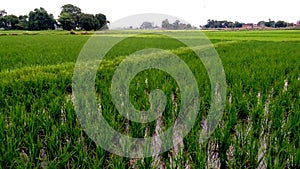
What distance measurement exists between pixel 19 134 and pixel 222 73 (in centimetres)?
344

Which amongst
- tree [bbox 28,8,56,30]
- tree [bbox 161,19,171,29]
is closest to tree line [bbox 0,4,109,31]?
tree [bbox 28,8,56,30]

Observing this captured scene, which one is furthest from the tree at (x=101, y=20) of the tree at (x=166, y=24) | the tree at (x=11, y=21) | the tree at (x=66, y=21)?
the tree at (x=166, y=24)

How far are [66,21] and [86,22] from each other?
3.03 m

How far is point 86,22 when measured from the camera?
1662 inches

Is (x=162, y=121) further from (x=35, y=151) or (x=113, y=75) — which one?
(x=113, y=75)

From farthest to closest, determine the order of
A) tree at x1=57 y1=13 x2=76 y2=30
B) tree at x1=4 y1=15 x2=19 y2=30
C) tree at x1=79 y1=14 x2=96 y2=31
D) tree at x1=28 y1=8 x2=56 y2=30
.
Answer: tree at x1=4 y1=15 x2=19 y2=30
tree at x1=79 y1=14 x2=96 y2=31
tree at x1=28 y1=8 x2=56 y2=30
tree at x1=57 y1=13 x2=76 y2=30

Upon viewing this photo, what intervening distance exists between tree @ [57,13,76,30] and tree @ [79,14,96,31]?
136 cm

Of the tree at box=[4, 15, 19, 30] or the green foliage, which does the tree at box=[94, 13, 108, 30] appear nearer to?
the green foliage

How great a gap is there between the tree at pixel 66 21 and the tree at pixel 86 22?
136cm

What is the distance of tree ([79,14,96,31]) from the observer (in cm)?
4206

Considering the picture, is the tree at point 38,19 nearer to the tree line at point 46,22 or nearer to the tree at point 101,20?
the tree line at point 46,22

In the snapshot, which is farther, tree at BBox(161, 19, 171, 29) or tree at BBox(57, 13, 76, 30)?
tree at BBox(161, 19, 171, 29)

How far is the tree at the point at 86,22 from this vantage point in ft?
138

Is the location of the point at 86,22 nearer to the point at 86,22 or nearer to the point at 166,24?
the point at 86,22
